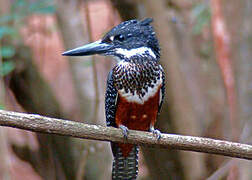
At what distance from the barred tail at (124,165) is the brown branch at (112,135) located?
0.95m

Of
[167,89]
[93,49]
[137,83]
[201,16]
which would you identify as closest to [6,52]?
[167,89]

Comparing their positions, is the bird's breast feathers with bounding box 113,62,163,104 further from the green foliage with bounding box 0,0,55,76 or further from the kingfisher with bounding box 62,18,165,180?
the green foliage with bounding box 0,0,55,76

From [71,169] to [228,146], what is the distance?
2430 millimetres

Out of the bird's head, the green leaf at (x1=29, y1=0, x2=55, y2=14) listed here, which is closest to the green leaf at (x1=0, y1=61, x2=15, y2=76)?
the green leaf at (x1=29, y1=0, x2=55, y2=14)

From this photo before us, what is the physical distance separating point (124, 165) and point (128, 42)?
79 cm

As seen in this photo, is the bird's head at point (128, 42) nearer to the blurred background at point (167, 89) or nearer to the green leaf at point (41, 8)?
the blurred background at point (167, 89)

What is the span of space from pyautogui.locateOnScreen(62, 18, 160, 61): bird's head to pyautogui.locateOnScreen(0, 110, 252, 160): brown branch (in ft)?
2.28

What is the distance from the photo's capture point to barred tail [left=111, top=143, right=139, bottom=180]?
361 centimetres

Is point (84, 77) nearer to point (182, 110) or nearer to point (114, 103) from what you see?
point (182, 110)

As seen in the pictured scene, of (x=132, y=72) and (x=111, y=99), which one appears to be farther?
(x=111, y=99)

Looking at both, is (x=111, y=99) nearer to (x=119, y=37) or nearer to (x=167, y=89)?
(x=119, y=37)

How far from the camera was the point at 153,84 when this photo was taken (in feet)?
10.8

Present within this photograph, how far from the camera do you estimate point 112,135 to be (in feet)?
8.43

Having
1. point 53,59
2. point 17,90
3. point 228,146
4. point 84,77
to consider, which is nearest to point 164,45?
point 84,77
